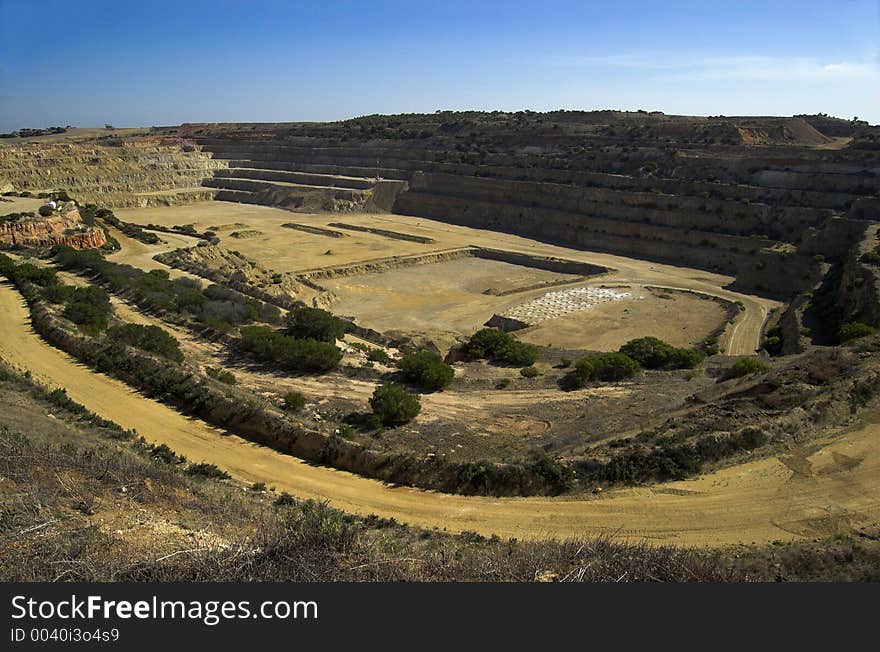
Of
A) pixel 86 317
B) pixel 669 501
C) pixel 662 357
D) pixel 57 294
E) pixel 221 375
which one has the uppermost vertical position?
pixel 57 294

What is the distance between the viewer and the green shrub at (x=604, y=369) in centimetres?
2220

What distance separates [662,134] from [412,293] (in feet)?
175

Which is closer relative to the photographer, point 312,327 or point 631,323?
point 312,327

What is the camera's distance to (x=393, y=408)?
17.7m

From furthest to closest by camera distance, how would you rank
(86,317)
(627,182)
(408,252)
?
(627,182), (408,252), (86,317)

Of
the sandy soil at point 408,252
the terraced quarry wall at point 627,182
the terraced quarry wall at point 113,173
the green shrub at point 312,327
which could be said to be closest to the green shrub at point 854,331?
the sandy soil at point 408,252

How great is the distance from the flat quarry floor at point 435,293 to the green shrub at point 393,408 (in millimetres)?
17217

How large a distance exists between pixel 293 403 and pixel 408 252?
126ft

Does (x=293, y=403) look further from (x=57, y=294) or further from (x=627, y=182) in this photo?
(x=627, y=182)

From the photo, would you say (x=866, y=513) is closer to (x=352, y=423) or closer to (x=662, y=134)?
(x=352, y=423)

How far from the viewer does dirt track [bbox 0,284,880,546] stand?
38.1 feet


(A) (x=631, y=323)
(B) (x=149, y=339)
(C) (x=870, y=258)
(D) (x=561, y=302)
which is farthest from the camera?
(D) (x=561, y=302)

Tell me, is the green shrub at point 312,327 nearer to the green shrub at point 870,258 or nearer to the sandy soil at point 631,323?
the sandy soil at point 631,323

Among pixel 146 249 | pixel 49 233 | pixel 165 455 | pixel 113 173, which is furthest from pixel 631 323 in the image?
pixel 113 173
